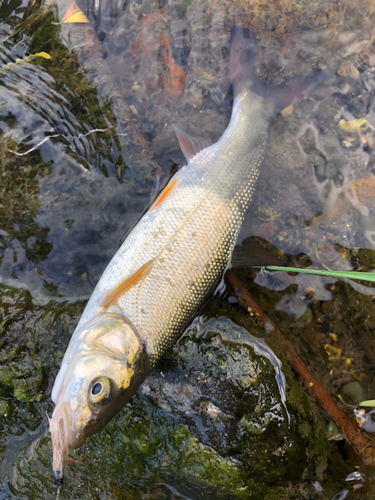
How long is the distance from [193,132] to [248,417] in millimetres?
2649

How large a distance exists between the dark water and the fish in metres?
0.46

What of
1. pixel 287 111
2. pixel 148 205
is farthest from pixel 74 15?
pixel 287 111

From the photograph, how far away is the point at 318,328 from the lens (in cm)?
334

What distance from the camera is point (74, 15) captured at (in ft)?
11.5

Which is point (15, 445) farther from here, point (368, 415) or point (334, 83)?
point (334, 83)

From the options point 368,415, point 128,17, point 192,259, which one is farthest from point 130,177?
point 368,415

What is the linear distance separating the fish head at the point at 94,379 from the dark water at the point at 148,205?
58cm

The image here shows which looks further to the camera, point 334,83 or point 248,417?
point 334,83

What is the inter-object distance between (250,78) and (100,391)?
3.02m

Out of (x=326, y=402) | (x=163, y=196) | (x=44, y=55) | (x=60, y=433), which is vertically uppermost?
(x=44, y=55)

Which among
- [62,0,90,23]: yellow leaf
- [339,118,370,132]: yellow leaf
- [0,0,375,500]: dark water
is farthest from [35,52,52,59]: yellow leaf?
[339,118,370,132]: yellow leaf

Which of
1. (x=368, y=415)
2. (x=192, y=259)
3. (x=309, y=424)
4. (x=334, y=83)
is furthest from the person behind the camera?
(x=334, y=83)

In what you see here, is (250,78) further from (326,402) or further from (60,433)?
(60,433)

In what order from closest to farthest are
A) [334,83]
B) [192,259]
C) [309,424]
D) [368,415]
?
[192,259], [309,424], [368,415], [334,83]
